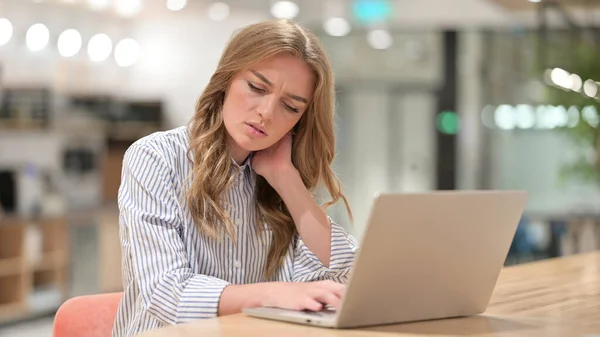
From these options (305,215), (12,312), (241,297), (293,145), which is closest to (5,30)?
(12,312)

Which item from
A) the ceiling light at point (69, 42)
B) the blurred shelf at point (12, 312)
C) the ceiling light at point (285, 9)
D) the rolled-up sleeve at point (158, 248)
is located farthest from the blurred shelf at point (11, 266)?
the rolled-up sleeve at point (158, 248)

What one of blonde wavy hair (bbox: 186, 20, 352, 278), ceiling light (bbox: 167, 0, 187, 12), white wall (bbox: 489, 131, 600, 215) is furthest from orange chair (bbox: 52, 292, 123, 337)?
ceiling light (bbox: 167, 0, 187, 12)

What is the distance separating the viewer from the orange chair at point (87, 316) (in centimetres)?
193

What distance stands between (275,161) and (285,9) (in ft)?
32.6

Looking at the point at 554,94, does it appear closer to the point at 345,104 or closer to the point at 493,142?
the point at 493,142

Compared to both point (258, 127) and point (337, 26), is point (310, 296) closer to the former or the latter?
point (258, 127)

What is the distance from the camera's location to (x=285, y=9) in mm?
11906

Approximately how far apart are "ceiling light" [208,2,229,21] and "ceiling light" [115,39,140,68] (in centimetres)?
104

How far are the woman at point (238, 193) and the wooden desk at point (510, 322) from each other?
177mm

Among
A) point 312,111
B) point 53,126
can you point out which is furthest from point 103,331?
point 53,126

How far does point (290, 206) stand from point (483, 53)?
9974mm

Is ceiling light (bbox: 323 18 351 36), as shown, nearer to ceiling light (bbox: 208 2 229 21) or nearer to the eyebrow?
ceiling light (bbox: 208 2 229 21)

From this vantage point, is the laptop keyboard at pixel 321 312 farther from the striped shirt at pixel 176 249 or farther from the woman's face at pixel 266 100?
the woman's face at pixel 266 100

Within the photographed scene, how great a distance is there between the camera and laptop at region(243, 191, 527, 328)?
1482mm
